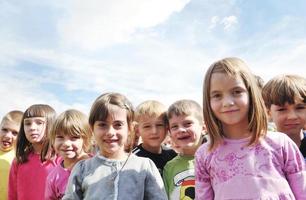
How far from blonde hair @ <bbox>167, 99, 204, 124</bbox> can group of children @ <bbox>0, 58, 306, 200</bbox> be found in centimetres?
1

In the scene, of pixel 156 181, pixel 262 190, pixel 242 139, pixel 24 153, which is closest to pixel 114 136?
pixel 156 181

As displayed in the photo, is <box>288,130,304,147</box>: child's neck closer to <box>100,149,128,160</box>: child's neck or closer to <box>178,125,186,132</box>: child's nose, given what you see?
<box>178,125,186,132</box>: child's nose

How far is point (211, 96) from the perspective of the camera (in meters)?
2.73

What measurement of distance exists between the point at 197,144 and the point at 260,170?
4.53 feet

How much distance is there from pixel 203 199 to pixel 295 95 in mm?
1325

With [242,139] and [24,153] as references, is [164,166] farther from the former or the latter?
[24,153]

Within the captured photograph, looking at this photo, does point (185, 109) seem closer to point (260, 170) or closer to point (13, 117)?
point (260, 170)

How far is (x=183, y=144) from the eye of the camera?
381cm

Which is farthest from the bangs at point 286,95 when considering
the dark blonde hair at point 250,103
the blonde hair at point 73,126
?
the blonde hair at point 73,126

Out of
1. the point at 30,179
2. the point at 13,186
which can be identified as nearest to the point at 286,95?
the point at 30,179

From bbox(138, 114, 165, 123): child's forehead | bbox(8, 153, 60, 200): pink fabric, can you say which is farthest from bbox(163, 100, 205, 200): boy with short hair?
bbox(8, 153, 60, 200): pink fabric

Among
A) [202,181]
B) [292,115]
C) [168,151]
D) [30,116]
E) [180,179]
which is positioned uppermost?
[30,116]

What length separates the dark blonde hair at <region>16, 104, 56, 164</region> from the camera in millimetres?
5266

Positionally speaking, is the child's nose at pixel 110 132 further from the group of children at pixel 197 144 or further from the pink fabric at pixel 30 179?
the pink fabric at pixel 30 179
